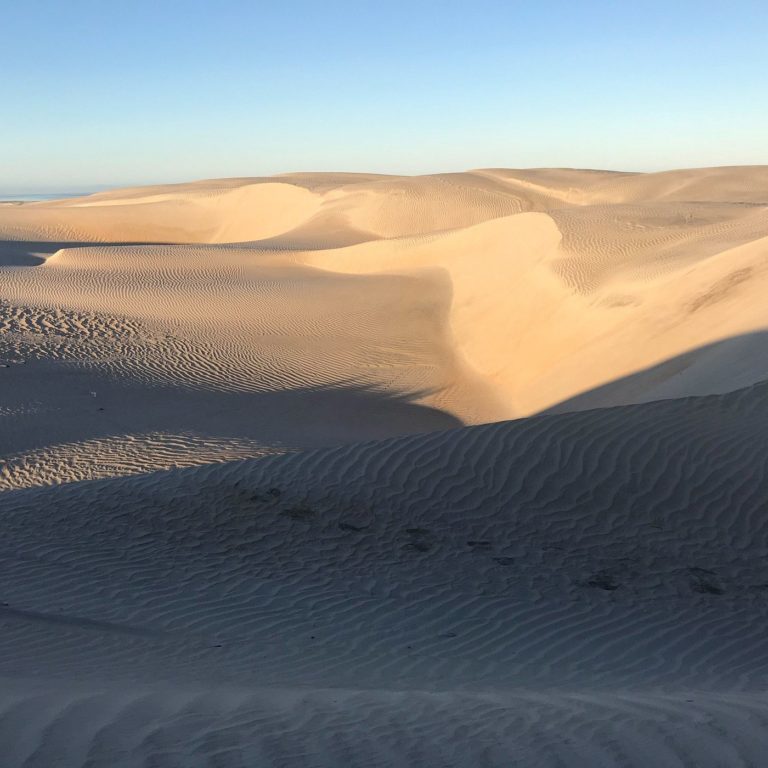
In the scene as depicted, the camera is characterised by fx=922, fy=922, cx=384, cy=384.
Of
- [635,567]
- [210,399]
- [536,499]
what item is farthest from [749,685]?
[210,399]

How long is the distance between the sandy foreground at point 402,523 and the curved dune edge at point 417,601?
0.02 metres

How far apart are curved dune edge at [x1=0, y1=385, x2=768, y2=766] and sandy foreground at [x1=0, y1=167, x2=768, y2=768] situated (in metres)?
0.02

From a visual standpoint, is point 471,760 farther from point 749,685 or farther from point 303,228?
point 303,228

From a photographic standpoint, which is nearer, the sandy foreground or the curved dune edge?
the curved dune edge

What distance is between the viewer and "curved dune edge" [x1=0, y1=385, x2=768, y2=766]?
337 cm

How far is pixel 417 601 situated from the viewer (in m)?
6.48

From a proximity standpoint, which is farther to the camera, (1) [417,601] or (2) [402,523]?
(2) [402,523]

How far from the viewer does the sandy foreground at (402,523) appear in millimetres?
3543

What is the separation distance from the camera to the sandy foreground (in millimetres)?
3543

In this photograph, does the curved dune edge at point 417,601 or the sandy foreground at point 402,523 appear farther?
the sandy foreground at point 402,523

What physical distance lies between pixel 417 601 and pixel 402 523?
1346mm

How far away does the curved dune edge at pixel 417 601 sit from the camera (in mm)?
3373

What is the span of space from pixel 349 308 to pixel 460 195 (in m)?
25.9

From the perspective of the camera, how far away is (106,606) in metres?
6.25
